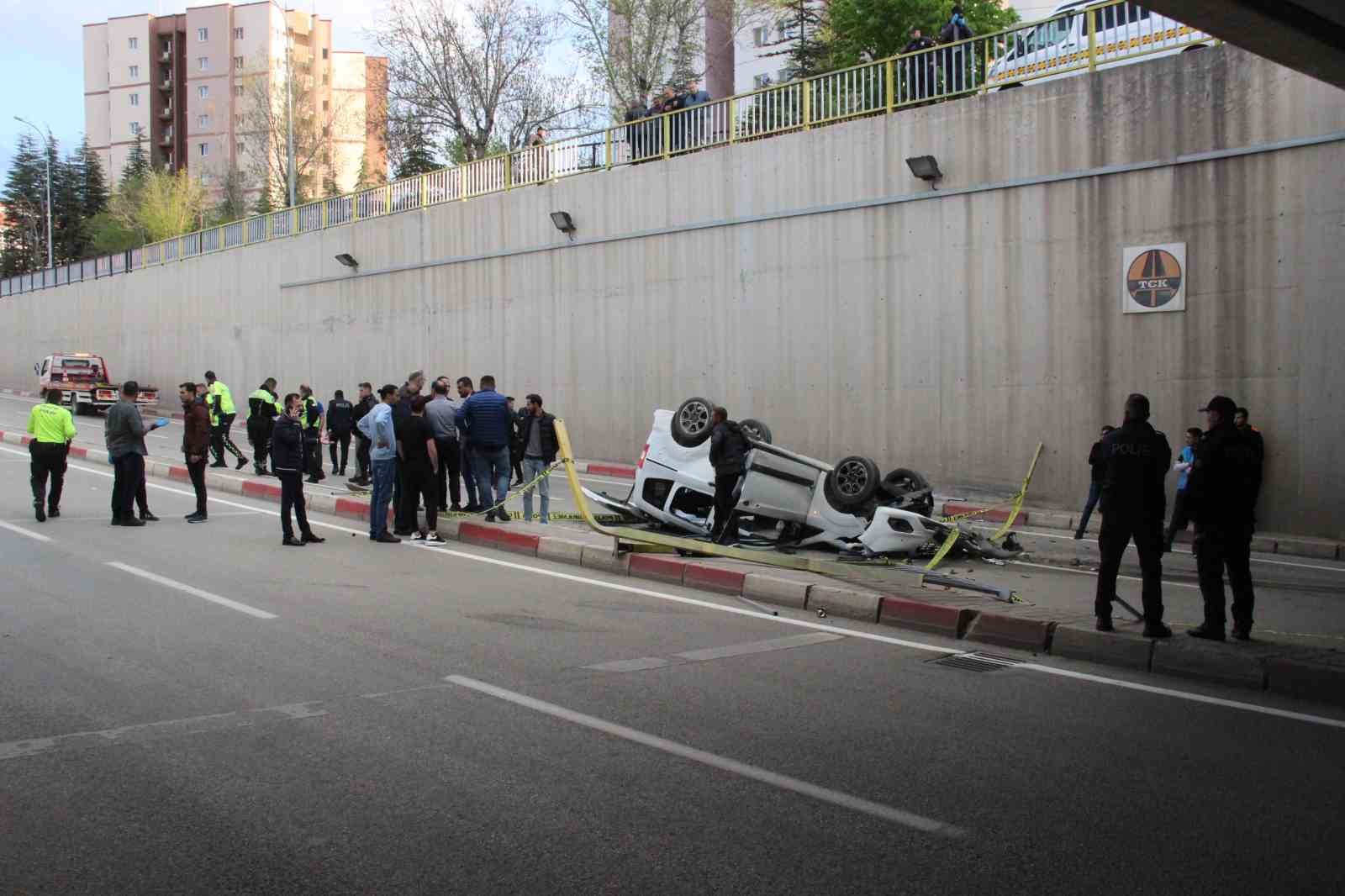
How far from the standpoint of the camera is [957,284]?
18.9m

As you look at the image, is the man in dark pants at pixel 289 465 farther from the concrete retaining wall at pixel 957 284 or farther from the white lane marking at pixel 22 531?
the concrete retaining wall at pixel 957 284

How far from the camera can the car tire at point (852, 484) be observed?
38.1 ft

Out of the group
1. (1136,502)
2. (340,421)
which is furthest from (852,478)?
(340,421)

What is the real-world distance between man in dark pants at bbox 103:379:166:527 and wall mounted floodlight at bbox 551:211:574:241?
12.9m

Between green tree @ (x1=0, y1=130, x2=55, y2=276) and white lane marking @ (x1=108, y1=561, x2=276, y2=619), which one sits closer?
white lane marking @ (x1=108, y1=561, x2=276, y2=619)

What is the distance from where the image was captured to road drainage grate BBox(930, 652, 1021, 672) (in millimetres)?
7570

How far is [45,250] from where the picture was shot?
85.9m

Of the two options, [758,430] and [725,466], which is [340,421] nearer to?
[758,430]

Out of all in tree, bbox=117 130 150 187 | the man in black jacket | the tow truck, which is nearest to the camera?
the man in black jacket

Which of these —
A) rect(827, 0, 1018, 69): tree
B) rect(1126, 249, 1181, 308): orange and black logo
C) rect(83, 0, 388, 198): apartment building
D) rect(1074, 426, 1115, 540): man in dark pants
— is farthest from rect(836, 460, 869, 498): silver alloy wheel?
rect(83, 0, 388, 198): apartment building

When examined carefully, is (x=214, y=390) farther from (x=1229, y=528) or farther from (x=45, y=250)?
(x=45, y=250)

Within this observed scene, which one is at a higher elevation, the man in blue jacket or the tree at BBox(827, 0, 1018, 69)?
the tree at BBox(827, 0, 1018, 69)

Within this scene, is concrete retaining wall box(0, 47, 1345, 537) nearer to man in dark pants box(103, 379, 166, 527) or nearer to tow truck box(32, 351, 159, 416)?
man in dark pants box(103, 379, 166, 527)

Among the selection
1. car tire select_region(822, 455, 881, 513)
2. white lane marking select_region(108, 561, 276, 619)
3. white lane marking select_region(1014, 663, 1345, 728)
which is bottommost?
white lane marking select_region(1014, 663, 1345, 728)
